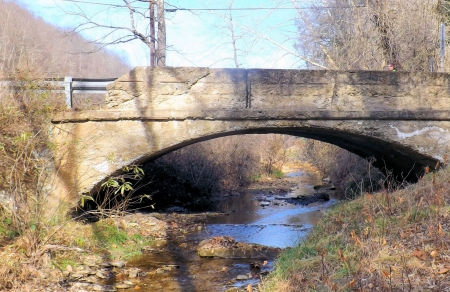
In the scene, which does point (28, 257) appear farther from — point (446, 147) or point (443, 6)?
point (443, 6)

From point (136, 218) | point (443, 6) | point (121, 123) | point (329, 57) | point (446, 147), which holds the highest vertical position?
point (443, 6)

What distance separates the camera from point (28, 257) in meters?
6.05

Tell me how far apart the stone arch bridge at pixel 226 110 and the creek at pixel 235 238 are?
175 centimetres

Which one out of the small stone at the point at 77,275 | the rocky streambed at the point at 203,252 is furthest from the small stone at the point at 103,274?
the small stone at the point at 77,275

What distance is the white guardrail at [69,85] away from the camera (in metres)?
7.10

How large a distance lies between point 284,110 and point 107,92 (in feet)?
9.21

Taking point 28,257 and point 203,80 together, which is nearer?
point 28,257

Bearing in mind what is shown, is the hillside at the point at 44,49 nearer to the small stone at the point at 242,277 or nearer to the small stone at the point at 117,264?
the small stone at the point at 117,264

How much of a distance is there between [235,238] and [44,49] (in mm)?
12755

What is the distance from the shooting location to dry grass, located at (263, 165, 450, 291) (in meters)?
4.14

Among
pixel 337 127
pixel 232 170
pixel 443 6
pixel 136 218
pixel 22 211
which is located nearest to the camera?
pixel 22 211

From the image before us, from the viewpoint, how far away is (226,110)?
725 cm

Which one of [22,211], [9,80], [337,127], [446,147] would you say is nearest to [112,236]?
[22,211]

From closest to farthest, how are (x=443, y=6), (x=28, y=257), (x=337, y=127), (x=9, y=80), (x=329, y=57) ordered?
1. (x=28, y=257)
2. (x=9, y=80)
3. (x=337, y=127)
4. (x=329, y=57)
5. (x=443, y=6)
